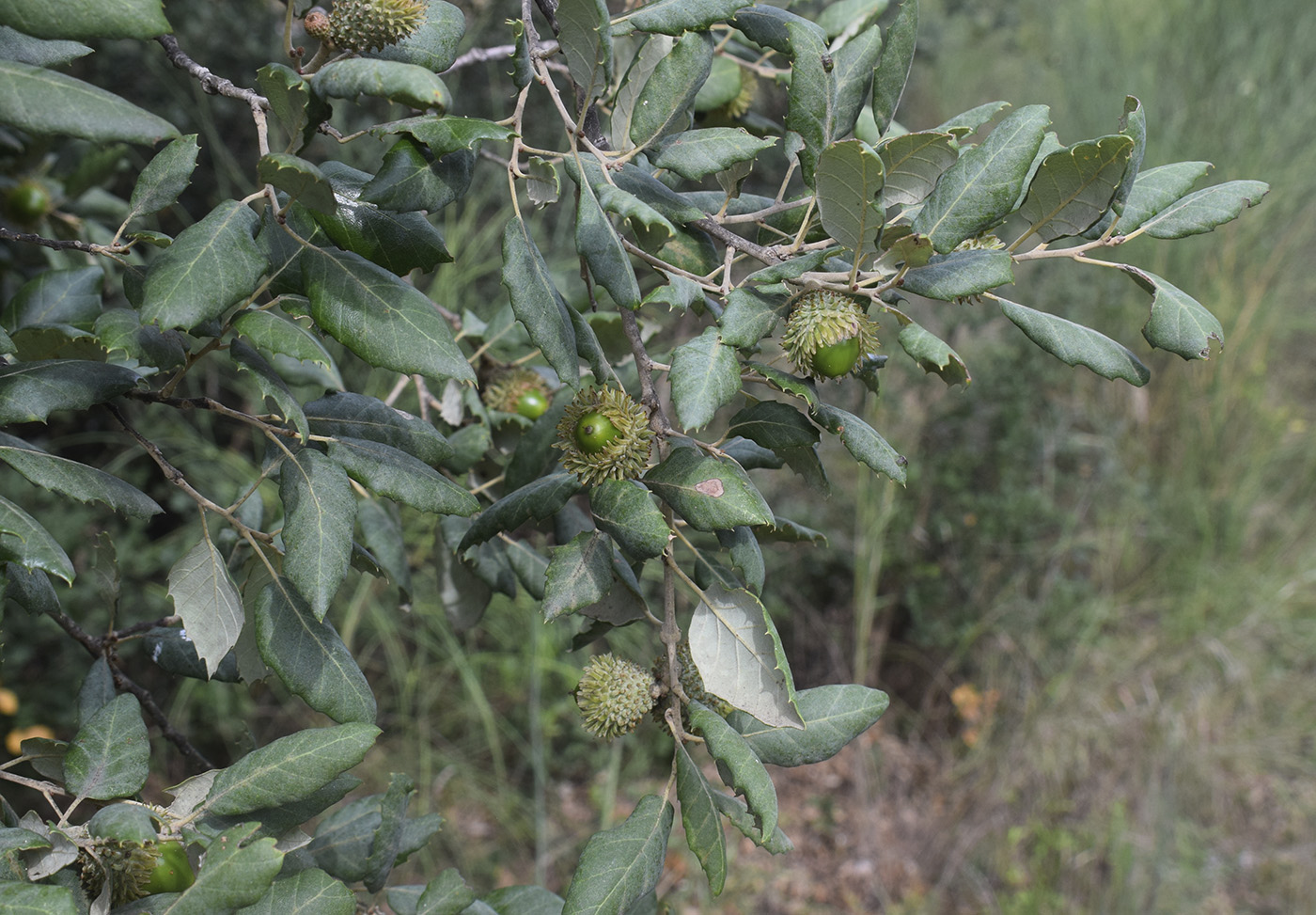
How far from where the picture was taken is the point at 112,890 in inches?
23.7

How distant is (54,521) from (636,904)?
216cm

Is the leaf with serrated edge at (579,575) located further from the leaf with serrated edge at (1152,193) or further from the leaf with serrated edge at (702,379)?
the leaf with serrated edge at (1152,193)

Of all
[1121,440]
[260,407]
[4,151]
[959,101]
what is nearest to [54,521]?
[260,407]

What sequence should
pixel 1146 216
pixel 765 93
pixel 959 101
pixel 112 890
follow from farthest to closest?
pixel 959 101 → pixel 765 93 → pixel 1146 216 → pixel 112 890

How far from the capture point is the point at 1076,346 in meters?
0.67

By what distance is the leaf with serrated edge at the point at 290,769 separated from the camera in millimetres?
637

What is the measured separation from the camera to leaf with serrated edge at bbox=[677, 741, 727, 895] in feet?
2.06

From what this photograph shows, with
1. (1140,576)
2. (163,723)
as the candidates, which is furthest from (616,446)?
(1140,576)

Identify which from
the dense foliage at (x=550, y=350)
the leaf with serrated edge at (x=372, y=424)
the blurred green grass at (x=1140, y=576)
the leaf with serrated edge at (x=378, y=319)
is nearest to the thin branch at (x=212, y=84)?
the dense foliage at (x=550, y=350)

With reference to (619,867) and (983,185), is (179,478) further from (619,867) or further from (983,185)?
(983,185)

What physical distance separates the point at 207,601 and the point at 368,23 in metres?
0.44

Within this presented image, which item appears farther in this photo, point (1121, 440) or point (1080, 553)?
point (1121, 440)

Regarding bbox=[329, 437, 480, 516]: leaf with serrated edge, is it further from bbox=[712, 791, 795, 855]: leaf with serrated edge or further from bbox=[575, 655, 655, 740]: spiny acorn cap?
bbox=[712, 791, 795, 855]: leaf with serrated edge

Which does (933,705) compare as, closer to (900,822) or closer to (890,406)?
(900,822)
